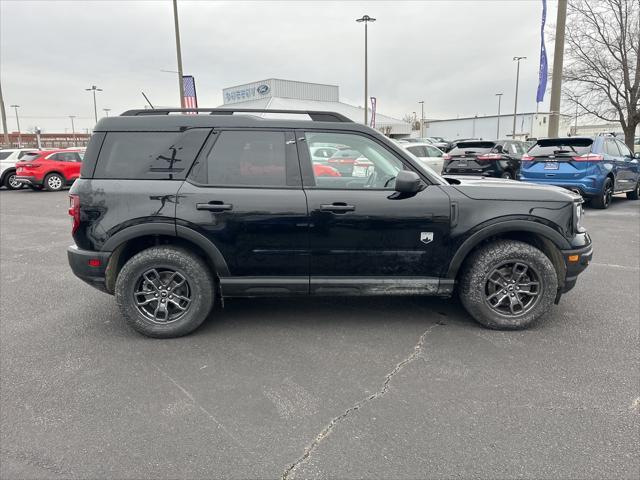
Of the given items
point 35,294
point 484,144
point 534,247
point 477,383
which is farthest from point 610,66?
point 35,294

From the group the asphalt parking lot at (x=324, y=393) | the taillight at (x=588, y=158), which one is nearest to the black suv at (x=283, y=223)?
the asphalt parking lot at (x=324, y=393)

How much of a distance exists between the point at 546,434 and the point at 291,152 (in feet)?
8.87

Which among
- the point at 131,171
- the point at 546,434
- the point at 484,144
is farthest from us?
the point at 484,144

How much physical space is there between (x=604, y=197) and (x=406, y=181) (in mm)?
9173

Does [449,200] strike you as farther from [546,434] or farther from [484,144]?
[484,144]

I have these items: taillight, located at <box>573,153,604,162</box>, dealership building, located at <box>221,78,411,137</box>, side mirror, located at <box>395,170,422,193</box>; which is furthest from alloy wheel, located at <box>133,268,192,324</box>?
dealership building, located at <box>221,78,411,137</box>

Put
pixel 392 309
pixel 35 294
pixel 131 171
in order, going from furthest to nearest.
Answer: pixel 35 294 < pixel 392 309 < pixel 131 171

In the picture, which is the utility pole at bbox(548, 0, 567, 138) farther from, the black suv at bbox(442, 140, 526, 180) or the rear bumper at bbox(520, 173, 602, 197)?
the rear bumper at bbox(520, 173, 602, 197)

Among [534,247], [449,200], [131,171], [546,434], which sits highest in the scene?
[131,171]

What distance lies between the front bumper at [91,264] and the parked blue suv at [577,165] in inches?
357

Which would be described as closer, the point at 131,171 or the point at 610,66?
the point at 131,171

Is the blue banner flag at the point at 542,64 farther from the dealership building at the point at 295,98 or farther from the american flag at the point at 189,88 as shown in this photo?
the dealership building at the point at 295,98

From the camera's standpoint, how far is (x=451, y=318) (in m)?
4.16

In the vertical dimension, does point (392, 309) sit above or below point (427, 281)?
below
